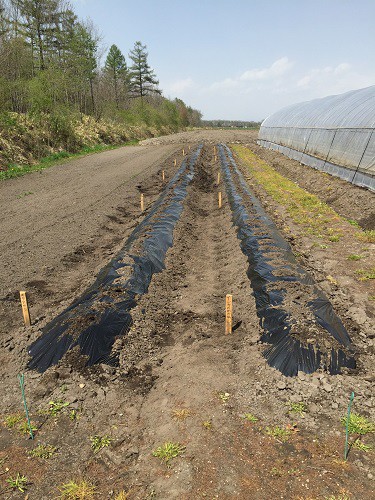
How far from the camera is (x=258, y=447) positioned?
3482 mm

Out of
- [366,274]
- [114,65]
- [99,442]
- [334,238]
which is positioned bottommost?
[99,442]

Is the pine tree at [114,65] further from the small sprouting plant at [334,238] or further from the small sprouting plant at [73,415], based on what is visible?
the small sprouting plant at [73,415]

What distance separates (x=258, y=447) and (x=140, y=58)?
7161cm

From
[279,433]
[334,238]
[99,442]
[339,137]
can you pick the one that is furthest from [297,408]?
[339,137]

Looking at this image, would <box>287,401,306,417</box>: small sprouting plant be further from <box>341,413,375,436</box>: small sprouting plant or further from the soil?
<box>341,413,375,436</box>: small sprouting plant

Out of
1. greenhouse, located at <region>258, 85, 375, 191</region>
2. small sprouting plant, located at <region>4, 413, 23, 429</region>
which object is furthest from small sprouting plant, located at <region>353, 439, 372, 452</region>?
greenhouse, located at <region>258, 85, 375, 191</region>

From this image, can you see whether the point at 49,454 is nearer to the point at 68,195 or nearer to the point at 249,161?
the point at 68,195

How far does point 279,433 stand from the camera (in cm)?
365

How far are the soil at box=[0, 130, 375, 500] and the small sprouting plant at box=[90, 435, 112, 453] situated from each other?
0.19 ft

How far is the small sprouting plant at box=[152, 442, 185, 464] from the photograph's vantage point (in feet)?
11.1

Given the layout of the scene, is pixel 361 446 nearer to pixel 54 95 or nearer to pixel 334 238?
pixel 334 238

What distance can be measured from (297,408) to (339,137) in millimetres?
16659

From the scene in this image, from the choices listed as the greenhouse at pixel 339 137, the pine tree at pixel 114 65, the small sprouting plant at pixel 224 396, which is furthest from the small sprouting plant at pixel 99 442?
the pine tree at pixel 114 65

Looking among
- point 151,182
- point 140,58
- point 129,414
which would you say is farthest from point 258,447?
point 140,58
